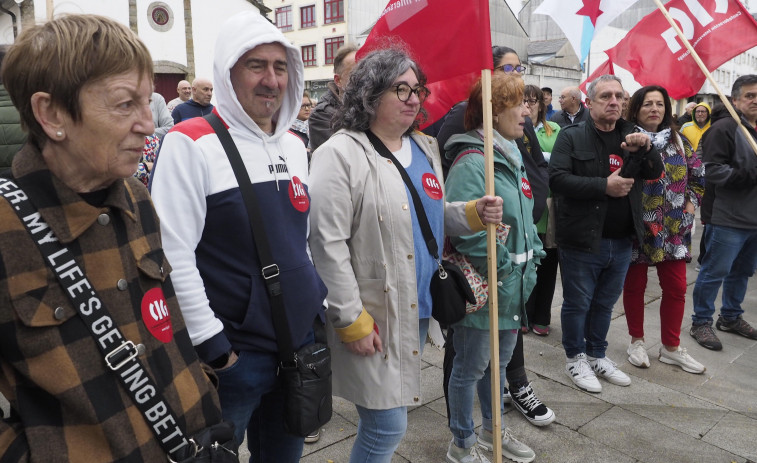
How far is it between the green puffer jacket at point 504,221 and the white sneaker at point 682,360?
2088 millimetres

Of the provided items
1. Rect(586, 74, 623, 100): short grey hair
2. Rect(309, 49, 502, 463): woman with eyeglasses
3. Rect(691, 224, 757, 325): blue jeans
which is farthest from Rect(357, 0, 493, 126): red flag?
Rect(691, 224, 757, 325): blue jeans

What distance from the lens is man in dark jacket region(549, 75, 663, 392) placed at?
3672 millimetres

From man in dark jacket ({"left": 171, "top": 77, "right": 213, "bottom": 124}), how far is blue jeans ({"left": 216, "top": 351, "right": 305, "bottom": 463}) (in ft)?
18.6

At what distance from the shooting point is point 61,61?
3.68ft

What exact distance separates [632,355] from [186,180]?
151 inches

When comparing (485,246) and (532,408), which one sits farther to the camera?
(532,408)

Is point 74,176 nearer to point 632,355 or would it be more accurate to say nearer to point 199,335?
point 199,335

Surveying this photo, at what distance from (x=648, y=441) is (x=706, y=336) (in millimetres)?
1959

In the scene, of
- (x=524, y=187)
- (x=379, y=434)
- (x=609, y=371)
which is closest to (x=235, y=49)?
(x=379, y=434)

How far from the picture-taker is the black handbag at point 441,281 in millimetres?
2324

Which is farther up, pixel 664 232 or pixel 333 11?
pixel 333 11

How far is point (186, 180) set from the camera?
164cm

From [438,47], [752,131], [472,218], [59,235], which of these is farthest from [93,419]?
[752,131]

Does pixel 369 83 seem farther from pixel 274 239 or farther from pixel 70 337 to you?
pixel 70 337
